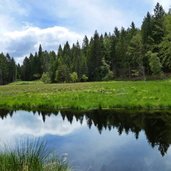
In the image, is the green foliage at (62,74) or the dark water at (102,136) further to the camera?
the green foliage at (62,74)

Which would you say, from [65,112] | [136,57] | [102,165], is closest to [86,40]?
[136,57]

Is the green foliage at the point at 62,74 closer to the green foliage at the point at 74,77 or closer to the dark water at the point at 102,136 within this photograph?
the green foliage at the point at 74,77

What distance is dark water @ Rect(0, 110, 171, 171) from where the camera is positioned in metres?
11.8

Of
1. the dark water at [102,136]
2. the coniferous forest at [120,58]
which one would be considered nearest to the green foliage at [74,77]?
the coniferous forest at [120,58]

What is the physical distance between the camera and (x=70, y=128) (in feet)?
63.6

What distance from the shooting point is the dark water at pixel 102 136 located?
11.8 m

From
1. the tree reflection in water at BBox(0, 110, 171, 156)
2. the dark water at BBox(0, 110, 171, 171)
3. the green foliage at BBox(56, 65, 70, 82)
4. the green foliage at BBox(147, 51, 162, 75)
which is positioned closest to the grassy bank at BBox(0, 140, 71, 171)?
the dark water at BBox(0, 110, 171, 171)

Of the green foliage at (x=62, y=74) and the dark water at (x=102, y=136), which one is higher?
the green foliage at (x=62, y=74)

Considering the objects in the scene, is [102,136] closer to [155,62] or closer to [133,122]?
[133,122]

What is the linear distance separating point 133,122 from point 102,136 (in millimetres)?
3935

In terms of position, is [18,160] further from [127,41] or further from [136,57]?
[127,41]

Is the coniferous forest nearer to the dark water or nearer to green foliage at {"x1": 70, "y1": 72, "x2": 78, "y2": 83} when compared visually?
green foliage at {"x1": 70, "y1": 72, "x2": 78, "y2": 83}

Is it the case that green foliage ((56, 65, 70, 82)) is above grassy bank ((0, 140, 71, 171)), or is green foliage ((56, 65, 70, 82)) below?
above

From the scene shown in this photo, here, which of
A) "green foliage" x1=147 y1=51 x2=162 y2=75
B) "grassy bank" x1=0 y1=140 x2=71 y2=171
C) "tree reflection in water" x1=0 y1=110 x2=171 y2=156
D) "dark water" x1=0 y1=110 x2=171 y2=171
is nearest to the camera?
"grassy bank" x1=0 y1=140 x2=71 y2=171
